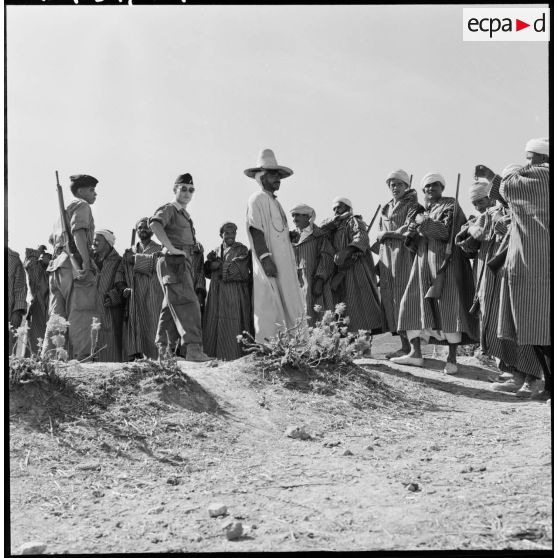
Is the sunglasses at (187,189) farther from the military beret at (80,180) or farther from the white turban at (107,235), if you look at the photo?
the white turban at (107,235)

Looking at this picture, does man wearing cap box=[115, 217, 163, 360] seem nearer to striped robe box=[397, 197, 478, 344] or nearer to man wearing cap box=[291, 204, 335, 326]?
man wearing cap box=[291, 204, 335, 326]

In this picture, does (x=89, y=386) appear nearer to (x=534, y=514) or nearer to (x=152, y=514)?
(x=152, y=514)

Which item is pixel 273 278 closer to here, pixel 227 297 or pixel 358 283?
pixel 358 283

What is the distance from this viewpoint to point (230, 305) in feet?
32.6

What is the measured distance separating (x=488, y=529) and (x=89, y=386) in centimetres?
298

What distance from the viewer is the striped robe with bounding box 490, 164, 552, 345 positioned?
696 centimetres

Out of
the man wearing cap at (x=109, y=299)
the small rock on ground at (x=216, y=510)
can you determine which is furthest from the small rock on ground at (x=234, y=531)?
the man wearing cap at (x=109, y=299)

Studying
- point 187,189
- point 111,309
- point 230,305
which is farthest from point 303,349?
point 111,309

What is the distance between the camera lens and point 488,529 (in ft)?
14.5

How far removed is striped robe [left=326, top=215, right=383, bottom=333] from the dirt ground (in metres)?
1.90

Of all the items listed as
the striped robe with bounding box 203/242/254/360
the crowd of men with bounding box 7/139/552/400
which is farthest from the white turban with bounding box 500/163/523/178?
the striped robe with bounding box 203/242/254/360

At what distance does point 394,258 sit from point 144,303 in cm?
273

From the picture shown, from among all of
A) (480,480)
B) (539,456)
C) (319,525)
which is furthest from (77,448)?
(539,456)

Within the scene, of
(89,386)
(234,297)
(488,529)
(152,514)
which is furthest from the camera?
(234,297)
